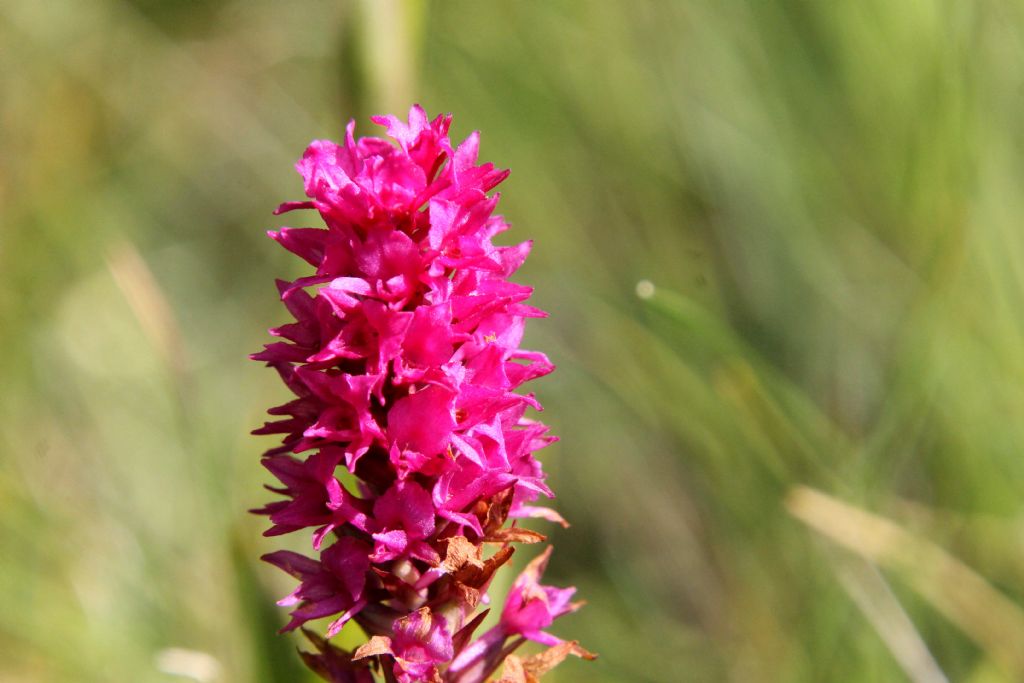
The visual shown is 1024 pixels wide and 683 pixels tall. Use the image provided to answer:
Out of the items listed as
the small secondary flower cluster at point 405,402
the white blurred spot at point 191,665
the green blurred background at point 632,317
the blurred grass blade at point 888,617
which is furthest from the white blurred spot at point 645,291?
the white blurred spot at point 191,665

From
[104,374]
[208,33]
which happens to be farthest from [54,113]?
[104,374]

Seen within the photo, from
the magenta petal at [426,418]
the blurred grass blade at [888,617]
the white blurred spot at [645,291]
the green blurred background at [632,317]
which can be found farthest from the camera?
the green blurred background at [632,317]

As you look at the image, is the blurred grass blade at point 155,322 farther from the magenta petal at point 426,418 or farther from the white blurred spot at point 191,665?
the magenta petal at point 426,418

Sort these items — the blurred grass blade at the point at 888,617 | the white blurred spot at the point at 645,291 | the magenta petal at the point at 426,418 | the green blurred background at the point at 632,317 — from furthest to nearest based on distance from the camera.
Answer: the green blurred background at the point at 632,317 → the blurred grass blade at the point at 888,617 → the white blurred spot at the point at 645,291 → the magenta petal at the point at 426,418

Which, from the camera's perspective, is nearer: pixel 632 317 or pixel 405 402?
pixel 405 402

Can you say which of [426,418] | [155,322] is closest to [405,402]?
[426,418]

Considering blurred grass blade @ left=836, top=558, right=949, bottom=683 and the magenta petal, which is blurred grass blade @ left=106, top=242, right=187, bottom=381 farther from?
blurred grass blade @ left=836, top=558, right=949, bottom=683

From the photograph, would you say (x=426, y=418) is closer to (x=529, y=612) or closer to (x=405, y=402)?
(x=405, y=402)
